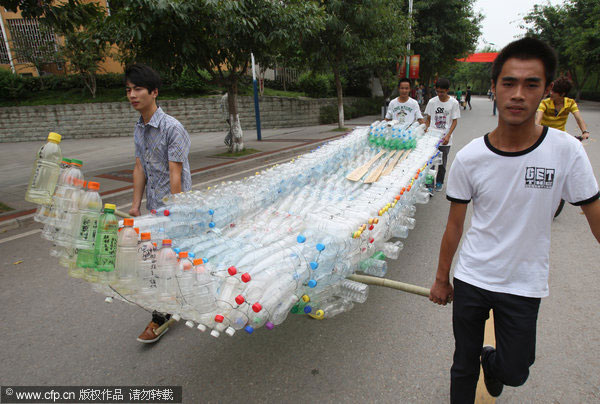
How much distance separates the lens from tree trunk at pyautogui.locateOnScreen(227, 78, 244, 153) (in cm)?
1021

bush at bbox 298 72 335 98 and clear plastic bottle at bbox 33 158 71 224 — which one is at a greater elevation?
bush at bbox 298 72 335 98

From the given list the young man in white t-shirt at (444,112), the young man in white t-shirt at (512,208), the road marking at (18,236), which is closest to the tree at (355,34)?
the young man in white t-shirt at (444,112)

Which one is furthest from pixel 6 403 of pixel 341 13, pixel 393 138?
pixel 341 13

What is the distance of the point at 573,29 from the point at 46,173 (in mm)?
39933

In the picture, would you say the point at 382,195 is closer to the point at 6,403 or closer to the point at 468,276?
the point at 468,276

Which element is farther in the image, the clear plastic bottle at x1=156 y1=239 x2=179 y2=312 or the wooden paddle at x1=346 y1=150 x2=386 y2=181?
the wooden paddle at x1=346 y1=150 x2=386 y2=181

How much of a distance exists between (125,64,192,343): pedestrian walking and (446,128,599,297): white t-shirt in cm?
199

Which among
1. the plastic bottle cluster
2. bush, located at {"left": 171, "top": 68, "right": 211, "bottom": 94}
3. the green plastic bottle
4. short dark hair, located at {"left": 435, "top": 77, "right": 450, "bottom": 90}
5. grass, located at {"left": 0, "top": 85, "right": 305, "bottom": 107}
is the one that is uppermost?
bush, located at {"left": 171, "top": 68, "right": 211, "bottom": 94}

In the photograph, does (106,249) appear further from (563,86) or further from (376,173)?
(563,86)

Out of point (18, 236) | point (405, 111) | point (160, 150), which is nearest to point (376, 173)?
point (160, 150)

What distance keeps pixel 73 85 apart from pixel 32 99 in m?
2.04

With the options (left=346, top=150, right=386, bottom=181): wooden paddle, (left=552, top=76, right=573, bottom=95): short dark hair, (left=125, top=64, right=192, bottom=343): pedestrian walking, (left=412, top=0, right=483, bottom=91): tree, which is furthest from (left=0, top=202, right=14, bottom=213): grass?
(left=412, top=0, right=483, bottom=91): tree

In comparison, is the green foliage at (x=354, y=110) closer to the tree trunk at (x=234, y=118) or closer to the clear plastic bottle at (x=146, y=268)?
the tree trunk at (x=234, y=118)

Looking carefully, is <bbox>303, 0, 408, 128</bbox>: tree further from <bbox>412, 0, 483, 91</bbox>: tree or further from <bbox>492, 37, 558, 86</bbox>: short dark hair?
<bbox>492, 37, 558, 86</bbox>: short dark hair
